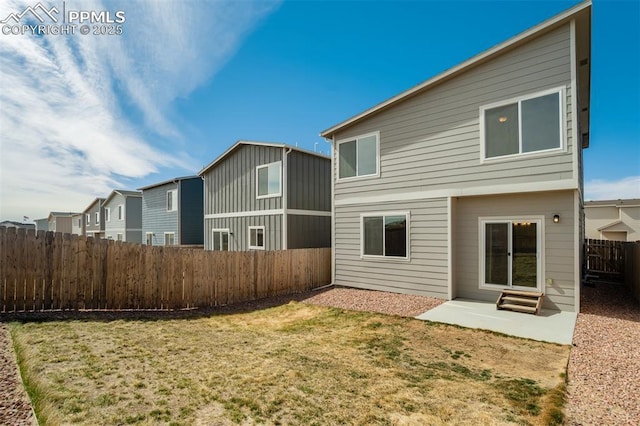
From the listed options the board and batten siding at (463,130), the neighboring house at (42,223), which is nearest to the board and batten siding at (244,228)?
the board and batten siding at (463,130)

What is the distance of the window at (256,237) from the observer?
13234 mm

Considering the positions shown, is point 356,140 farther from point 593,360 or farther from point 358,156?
point 593,360

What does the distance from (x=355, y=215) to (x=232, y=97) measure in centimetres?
848

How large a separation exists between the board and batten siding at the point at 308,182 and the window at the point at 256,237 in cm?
202

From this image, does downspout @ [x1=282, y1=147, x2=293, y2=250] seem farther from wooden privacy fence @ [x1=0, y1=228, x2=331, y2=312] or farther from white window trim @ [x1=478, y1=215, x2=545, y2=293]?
white window trim @ [x1=478, y1=215, x2=545, y2=293]

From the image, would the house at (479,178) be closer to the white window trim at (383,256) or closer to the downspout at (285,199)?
the white window trim at (383,256)

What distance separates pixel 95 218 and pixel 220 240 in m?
24.4

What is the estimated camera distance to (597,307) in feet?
24.2

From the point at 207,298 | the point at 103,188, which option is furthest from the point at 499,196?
the point at 103,188

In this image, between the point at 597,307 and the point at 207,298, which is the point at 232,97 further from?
the point at 597,307

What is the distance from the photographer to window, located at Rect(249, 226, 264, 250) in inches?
521

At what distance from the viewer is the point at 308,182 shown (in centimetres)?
1318

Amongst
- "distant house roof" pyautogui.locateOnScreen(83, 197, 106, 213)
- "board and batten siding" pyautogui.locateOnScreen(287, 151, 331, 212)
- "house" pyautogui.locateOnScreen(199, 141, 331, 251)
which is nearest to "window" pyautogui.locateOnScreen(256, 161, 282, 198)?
"house" pyautogui.locateOnScreen(199, 141, 331, 251)

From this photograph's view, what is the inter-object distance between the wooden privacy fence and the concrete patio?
5239mm
